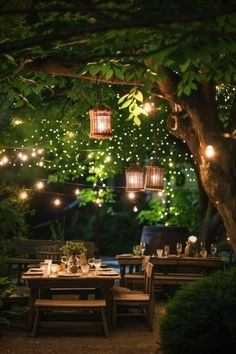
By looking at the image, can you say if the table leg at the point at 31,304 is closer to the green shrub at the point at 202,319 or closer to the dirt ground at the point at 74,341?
the dirt ground at the point at 74,341

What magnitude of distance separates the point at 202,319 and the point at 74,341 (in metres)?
3.30

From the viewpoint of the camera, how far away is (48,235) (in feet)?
77.4

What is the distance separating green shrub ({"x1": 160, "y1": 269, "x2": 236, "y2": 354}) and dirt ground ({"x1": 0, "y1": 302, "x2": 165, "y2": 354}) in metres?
1.44

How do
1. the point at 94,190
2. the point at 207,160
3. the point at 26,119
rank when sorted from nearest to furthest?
the point at 207,160, the point at 26,119, the point at 94,190

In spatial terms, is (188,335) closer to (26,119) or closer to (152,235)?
(26,119)

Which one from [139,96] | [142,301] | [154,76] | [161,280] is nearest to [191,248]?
[161,280]

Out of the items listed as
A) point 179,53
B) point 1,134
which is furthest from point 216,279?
point 1,134

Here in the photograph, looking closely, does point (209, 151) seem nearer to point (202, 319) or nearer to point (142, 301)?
point (202, 319)

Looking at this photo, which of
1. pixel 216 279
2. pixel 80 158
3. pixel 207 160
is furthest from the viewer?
pixel 80 158

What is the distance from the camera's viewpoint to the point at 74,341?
8742 mm

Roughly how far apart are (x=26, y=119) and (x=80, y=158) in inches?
106

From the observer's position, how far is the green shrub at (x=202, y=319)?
5.84 meters

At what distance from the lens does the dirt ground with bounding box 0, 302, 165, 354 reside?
8195 millimetres

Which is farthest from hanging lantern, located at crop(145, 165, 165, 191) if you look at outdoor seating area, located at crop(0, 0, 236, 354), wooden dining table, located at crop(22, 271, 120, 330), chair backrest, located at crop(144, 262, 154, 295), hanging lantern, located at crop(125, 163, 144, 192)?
wooden dining table, located at crop(22, 271, 120, 330)
